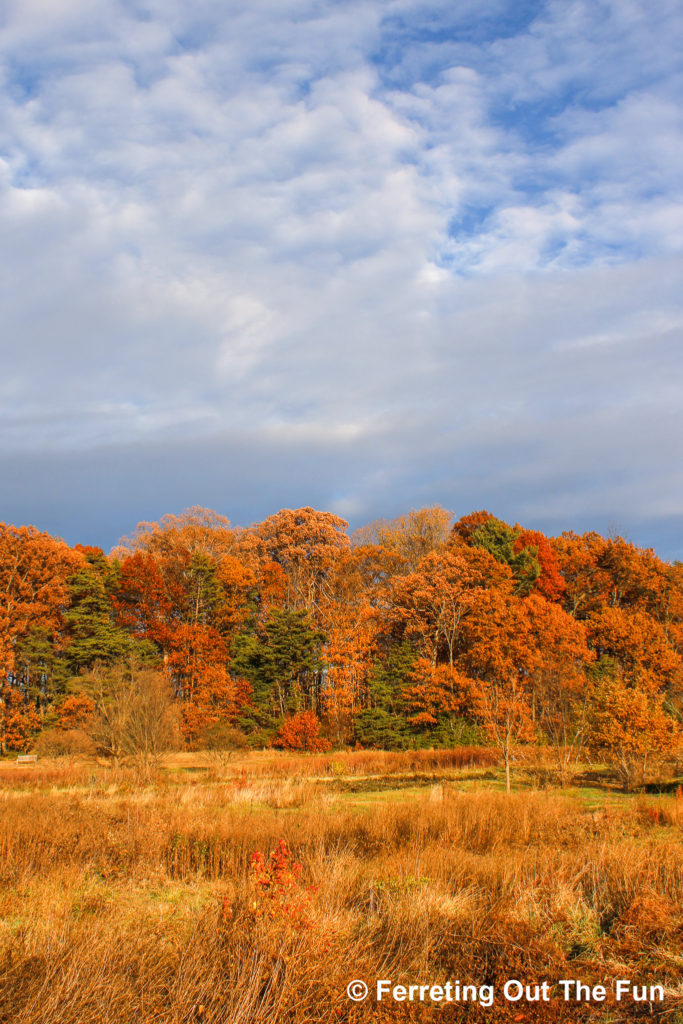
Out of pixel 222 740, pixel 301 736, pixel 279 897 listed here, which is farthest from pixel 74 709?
pixel 279 897

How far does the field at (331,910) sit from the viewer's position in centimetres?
477

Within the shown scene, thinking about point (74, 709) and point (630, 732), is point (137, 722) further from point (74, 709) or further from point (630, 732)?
point (630, 732)

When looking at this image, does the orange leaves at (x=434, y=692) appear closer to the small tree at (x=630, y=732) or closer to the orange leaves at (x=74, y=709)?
the small tree at (x=630, y=732)

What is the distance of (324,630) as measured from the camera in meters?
45.9

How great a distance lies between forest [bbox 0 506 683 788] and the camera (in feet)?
120

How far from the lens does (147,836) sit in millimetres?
10672

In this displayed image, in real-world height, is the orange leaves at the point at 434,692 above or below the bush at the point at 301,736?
above

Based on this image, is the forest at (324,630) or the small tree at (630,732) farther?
the forest at (324,630)

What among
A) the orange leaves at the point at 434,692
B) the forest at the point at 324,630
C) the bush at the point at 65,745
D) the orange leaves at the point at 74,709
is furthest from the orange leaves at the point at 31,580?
the orange leaves at the point at 434,692

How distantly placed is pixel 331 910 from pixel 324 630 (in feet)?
131

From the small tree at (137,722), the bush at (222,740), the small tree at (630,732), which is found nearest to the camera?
the small tree at (630,732)

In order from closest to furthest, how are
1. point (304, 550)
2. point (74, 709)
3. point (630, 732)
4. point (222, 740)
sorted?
point (630, 732), point (222, 740), point (74, 709), point (304, 550)

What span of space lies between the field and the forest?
18.1 meters

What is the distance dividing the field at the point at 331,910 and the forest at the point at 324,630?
18099mm
